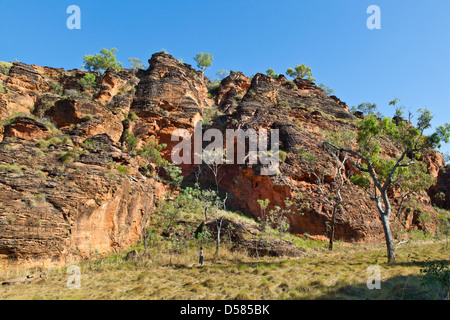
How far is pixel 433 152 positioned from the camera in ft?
145

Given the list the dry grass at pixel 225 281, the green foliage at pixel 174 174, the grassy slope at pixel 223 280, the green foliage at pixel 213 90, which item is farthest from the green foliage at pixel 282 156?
the green foliage at pixel 213 90

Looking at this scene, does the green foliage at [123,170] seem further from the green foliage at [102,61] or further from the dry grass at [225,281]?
the green foliage at [102,61]

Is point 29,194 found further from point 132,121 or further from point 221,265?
point 132,121

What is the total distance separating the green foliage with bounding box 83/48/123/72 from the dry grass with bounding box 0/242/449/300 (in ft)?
176

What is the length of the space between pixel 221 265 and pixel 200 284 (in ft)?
12.7

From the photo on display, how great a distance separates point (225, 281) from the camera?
1180cm

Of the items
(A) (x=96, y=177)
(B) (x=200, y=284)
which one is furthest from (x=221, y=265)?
(A) (x=96, y=177)

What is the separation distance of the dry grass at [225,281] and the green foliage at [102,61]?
5366 cm

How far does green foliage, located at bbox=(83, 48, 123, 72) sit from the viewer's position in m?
55.6

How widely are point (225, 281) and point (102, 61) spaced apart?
198 feet

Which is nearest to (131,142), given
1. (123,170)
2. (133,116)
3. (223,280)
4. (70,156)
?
(133,116)

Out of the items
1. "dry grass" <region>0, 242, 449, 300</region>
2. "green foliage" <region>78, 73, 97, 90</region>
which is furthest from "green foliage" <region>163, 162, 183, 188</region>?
"green foliage" <region>78, 73, 97, 90</region>

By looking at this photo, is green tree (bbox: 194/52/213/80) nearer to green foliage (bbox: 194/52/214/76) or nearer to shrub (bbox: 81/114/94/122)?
green foliage (bbox: 194/52/214/76)

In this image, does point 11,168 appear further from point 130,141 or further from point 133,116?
point 133,116
